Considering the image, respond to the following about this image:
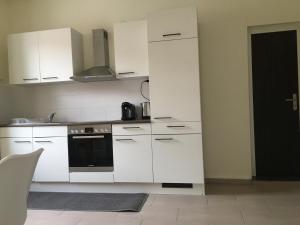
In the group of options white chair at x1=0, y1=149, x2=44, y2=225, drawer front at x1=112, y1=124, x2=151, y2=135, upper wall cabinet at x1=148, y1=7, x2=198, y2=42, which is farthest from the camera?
drawer front at x1=112, y1=124, x2=151, y2=135

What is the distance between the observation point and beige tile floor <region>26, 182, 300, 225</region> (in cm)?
260

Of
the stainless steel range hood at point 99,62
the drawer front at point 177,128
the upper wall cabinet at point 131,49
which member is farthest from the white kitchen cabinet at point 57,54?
the drawer front at point 177,128

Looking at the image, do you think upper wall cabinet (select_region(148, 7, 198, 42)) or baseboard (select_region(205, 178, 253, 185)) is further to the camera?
baseboard (select_region(205, 178, 253, 185))

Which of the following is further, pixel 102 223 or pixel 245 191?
pixel 245 191

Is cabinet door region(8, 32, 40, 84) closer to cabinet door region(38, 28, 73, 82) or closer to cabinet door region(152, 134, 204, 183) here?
cabinet door region(38, 28, 73, 82)

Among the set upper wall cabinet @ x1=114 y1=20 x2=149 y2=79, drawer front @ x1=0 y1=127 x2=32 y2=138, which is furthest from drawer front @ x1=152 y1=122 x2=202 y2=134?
drawer front @ x1=0 y1=127 x2=32 y2=138

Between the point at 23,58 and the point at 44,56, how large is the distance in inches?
12.9

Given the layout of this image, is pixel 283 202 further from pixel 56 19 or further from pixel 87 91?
pixel 56 19

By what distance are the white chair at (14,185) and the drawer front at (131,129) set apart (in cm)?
208

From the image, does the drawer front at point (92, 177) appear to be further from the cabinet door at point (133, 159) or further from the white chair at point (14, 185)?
the white chair at point (14, 185)

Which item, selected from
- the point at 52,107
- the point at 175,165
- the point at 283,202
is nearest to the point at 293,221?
the point at 283,202

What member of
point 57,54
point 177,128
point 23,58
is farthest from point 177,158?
point 23,58

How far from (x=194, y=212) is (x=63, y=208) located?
54.4 inches

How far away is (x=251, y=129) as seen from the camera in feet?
12.5
